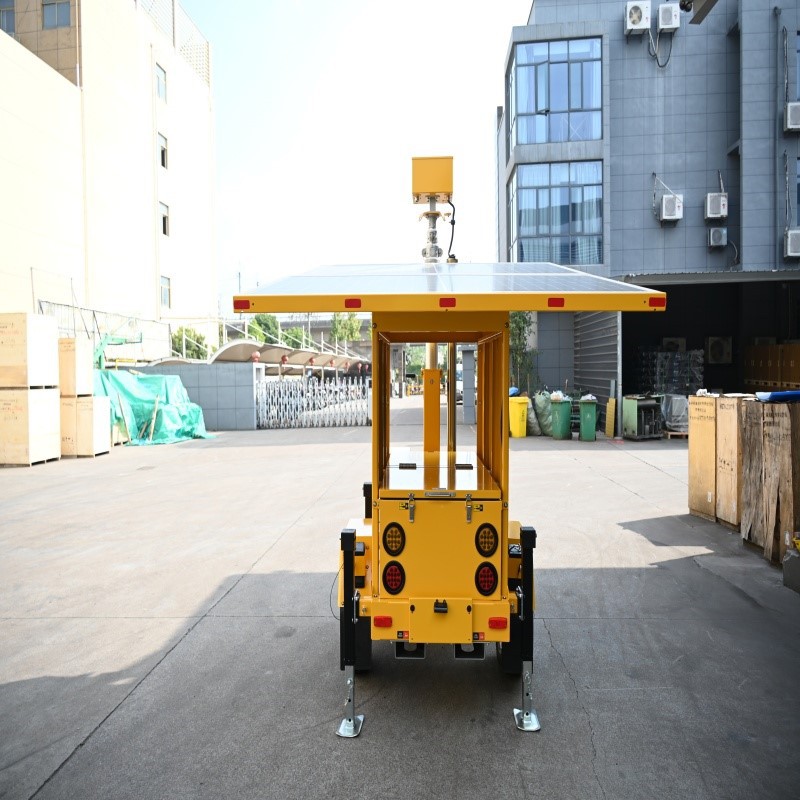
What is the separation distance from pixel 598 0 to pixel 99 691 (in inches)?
1114

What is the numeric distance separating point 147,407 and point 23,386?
17.2 ft

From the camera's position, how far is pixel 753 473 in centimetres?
684

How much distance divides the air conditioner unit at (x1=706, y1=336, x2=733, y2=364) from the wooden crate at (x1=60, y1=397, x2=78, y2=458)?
21778 mm

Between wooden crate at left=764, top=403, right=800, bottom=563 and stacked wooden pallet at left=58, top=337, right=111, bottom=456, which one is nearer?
wooden crate at left=764, top=403, right=800, bottom=563

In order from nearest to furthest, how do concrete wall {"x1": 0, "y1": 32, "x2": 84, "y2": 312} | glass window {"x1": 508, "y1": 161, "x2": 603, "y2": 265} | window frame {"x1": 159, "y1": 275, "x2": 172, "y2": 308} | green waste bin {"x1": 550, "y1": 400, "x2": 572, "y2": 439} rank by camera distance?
1. green waste bin {"x1": 550, "y1": 400, "x2": 572, "y2": 439}
2. concrete wall {"x1": 0, "y1": 32, "x2": 84, "y2": 312}
3. glass window {"x1": 508, "y1": 161, "x2": 603, "y2": 265}
4. window frame {"x1": 159, "y1": 275, "x2": 172, "y2": 308}

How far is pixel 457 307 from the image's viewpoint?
332cm

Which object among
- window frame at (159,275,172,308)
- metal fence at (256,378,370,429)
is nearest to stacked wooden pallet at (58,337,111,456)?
metal fence at (256,378,370,429)

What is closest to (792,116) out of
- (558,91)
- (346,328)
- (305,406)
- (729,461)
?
(558,91)

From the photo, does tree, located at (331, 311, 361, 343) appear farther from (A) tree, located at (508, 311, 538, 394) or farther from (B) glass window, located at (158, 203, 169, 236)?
(A) tree, located at (508, 311, 538, 394)

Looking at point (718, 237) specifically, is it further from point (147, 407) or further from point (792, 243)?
point (147, 407)

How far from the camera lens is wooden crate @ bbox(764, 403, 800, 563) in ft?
20.4

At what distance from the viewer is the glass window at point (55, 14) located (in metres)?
25.9

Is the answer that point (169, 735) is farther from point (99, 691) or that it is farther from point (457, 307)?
point (457, 307)

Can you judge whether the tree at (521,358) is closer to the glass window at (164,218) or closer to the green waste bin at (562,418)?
the green waste bin at (562,418)
